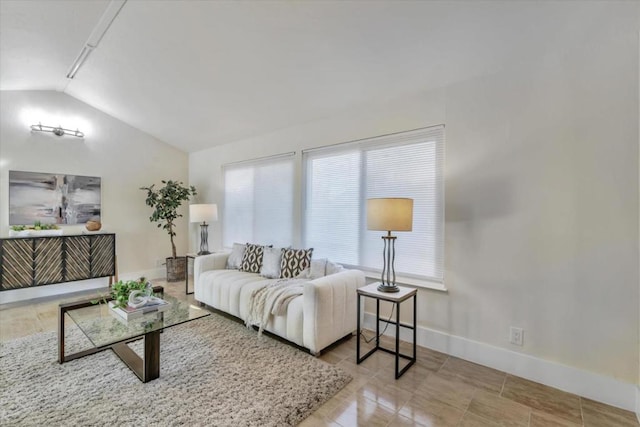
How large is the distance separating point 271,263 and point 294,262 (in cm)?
32

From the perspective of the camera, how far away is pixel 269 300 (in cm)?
274

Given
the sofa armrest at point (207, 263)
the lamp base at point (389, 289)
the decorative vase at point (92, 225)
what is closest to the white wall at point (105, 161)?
the decorative vase at point (92, 225)

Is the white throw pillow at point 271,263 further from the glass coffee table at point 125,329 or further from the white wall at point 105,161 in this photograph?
the white wall at point 105,161

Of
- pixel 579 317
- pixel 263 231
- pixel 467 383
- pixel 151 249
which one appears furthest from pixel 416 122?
pixel 151 249

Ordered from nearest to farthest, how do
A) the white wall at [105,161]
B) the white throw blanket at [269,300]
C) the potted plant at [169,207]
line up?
1. the white throw blanket at [269,300]
2. the white wall at [105,161]
3. the potted plant at [169,207]

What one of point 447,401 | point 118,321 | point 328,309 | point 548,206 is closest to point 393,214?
point 328,309

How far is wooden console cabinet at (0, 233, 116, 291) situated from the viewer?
3586 millimetres

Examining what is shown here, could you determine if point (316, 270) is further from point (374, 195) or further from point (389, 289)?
point (374, 195)

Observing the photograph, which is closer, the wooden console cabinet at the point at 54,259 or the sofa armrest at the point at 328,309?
the sofa armrest at the point at 328,309

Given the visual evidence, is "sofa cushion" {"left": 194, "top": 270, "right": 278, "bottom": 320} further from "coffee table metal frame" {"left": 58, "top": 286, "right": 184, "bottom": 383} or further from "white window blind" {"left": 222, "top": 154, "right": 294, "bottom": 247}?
"coffee table metal frame" {"left": 58, "top": 286, "right": 184, "bottom": 383}

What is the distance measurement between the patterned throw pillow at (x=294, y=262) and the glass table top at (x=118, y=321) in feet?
3.58

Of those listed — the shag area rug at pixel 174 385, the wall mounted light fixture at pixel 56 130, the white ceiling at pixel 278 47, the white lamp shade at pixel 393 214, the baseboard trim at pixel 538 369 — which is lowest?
the shag area rug at pixel 174 385

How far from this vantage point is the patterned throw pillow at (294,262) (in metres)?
3.27

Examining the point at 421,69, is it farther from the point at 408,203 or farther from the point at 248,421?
the point at 248,421
